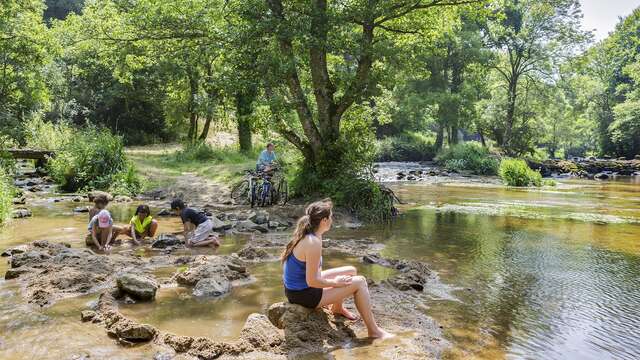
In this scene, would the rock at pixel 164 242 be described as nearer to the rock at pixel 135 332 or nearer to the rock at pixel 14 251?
the rock at pixel 14 251

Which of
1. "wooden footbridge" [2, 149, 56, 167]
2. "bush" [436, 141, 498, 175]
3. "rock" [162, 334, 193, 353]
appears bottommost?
"rock" [162, 334, 193, 353]

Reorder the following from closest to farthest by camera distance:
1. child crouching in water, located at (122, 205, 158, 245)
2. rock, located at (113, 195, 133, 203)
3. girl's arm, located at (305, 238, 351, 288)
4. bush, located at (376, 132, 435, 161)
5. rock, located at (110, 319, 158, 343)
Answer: rock, located at (110, 319, 158, 343)
girl's arm, located at (305, 238, 351, 288)
child crouching in water, located at (122, 205, 158, 245)
rock, located at (113, 195, 133, 203)
bush, located at (376, 132, 435, 161)

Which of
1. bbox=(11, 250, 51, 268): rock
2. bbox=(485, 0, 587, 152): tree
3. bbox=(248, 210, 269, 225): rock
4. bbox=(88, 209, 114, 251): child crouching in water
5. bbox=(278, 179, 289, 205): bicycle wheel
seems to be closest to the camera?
bbox=(11, 250, 51, 268): rock

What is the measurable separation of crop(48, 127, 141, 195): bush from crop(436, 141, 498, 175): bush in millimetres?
24298

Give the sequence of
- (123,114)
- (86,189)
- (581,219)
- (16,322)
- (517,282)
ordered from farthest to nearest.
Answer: (123,114), (86,189), (581,219), (517,282), (16,322)

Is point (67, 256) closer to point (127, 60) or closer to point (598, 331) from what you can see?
point (598, 331)

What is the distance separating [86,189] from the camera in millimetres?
20484

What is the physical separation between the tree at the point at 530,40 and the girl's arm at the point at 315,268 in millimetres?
41196

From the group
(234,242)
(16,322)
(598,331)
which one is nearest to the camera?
(16,322)

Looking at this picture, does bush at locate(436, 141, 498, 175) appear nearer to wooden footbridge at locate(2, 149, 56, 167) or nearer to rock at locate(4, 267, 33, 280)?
wooden footbridge at locate(2, 149, 56, 167)

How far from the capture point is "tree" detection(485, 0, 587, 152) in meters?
41.8

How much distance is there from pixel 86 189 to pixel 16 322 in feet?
50.5

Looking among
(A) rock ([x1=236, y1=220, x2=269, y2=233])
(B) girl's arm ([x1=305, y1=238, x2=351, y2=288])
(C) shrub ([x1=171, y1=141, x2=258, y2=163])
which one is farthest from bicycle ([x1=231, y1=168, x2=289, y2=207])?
(B) girl's arm ([x1=305, y1=238, x2=351, y2=288])

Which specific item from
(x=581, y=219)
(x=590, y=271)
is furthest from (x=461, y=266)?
(x=581, y=219)
